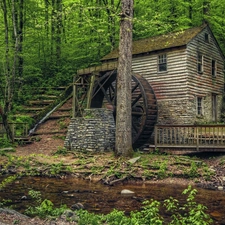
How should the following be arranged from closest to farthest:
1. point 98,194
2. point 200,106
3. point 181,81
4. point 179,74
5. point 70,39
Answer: point 98,194, point 181,81, point 179,74, point 200,106, point 70,39

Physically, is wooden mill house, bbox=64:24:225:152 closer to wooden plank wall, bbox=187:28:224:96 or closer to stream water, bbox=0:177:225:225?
wooden plank wall, bbox=187:28:224:96

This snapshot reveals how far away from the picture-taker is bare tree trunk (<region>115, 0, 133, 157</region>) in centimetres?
1274

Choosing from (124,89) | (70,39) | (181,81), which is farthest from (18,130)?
(70,39)

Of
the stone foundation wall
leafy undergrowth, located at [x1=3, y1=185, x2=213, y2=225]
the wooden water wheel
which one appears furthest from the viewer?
the wooden water wheel

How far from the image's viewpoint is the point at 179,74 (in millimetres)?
17734

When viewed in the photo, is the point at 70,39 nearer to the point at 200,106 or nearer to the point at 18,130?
the point at 18,130

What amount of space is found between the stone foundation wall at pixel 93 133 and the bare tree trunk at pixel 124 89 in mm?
2314

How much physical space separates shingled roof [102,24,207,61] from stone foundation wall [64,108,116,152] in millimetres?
5706

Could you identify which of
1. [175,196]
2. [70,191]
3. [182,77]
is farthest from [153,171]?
[182,77]

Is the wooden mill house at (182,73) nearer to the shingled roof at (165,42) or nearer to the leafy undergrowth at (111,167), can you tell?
the shingled roof at (165,42)

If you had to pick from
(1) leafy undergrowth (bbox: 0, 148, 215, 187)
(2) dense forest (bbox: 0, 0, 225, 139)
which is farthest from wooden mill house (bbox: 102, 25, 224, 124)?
(1) leafy undergrowth (bbox: 0, 148, 215, 187)

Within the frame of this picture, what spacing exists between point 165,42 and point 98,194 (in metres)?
12.7

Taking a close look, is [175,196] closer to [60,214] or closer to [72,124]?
[60,214]

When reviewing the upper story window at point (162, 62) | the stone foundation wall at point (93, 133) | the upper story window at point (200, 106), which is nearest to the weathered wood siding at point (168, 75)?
the upper story window at point (162, 62)
